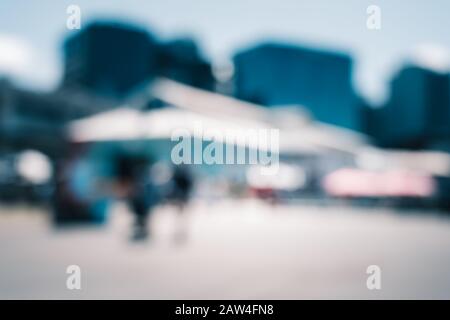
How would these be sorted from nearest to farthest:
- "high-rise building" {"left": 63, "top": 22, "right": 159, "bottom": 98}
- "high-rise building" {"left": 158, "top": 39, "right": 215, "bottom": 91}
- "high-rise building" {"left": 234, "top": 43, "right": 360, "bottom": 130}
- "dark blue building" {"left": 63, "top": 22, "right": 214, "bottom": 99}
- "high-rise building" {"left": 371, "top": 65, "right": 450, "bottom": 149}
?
"high-rise building" {"left": 234, "top": 43, "right": 360, "bottom": 130} < "high-rise building" {"left": 371, "top": 65, "right": 450, "bottom": 149} < "high-rise building" {"left": 158, "top": 39, "right": 215, "bottom": 91} < "dark blue building" {"left": 63, "top": 22, "right": 214, "bottom": 99} < "high-rise building" {"left": 63, "top": 22, "right": 159, "bottom": 98}

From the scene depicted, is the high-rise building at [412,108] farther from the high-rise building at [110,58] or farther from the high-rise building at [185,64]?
the high-rise building at [110,58]

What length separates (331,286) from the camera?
19.5 ft

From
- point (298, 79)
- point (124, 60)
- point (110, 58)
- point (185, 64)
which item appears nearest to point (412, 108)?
point (298, 79)

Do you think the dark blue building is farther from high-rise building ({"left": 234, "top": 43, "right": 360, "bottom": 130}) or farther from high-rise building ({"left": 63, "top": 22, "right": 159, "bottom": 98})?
high-rise building ({"left": 234, "top": 43, "right": 360, "bottom": 130})

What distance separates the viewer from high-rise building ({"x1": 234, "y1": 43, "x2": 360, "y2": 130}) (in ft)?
188

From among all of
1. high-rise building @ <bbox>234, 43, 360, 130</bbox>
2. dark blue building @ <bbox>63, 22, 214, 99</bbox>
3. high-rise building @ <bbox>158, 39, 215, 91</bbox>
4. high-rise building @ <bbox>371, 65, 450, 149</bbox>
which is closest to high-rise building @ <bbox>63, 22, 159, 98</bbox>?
dark blue building @ <bbox>63, 22, 214, 99</bbox>

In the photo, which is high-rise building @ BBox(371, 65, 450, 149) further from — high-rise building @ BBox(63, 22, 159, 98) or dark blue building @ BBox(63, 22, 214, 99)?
high-rise building @ BBox(63, 22, 159, 98)

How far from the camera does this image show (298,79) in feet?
204

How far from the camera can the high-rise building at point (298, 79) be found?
188ft

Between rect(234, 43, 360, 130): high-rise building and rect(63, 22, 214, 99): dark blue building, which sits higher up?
rect(63, 22, 214, 99): dark blue building

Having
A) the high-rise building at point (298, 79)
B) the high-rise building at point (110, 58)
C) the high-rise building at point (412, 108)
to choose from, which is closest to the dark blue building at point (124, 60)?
the high-rise building at point (110, 58)

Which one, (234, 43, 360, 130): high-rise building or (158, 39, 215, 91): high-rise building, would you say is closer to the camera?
(234, 43, 360, 130): high-rise building

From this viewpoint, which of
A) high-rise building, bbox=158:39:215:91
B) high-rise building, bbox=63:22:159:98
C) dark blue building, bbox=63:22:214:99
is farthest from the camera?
high-rise building, bbox=63:22:159:98

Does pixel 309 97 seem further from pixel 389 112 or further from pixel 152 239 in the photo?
pixel 152 239
